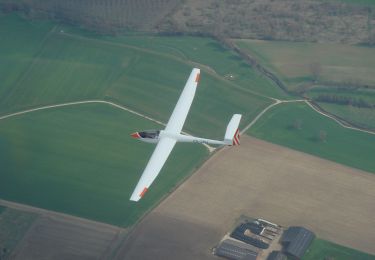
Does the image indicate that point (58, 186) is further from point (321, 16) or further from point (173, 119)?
point (321, 16)

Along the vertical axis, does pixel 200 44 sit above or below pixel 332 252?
above

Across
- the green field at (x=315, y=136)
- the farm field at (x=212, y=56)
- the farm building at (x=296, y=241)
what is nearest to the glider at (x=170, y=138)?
the farm building at (x=296, y=241)

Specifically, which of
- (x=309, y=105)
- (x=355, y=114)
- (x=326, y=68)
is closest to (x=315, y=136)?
(x=309, y=105)

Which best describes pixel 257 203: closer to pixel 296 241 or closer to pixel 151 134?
pixel 296 241

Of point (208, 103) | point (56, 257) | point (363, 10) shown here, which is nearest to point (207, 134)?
point (208, 103)

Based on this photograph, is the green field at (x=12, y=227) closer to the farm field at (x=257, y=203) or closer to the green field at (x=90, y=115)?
the green field at (x=90, y=115)

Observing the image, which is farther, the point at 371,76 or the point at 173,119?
the point at 371,76

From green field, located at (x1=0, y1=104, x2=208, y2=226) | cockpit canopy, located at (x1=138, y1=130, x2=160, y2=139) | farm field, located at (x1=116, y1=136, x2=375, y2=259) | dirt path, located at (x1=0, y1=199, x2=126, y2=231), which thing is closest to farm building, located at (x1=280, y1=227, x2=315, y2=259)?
farm field, located at (x1=116, y1=136, x2=375, y2=259)
